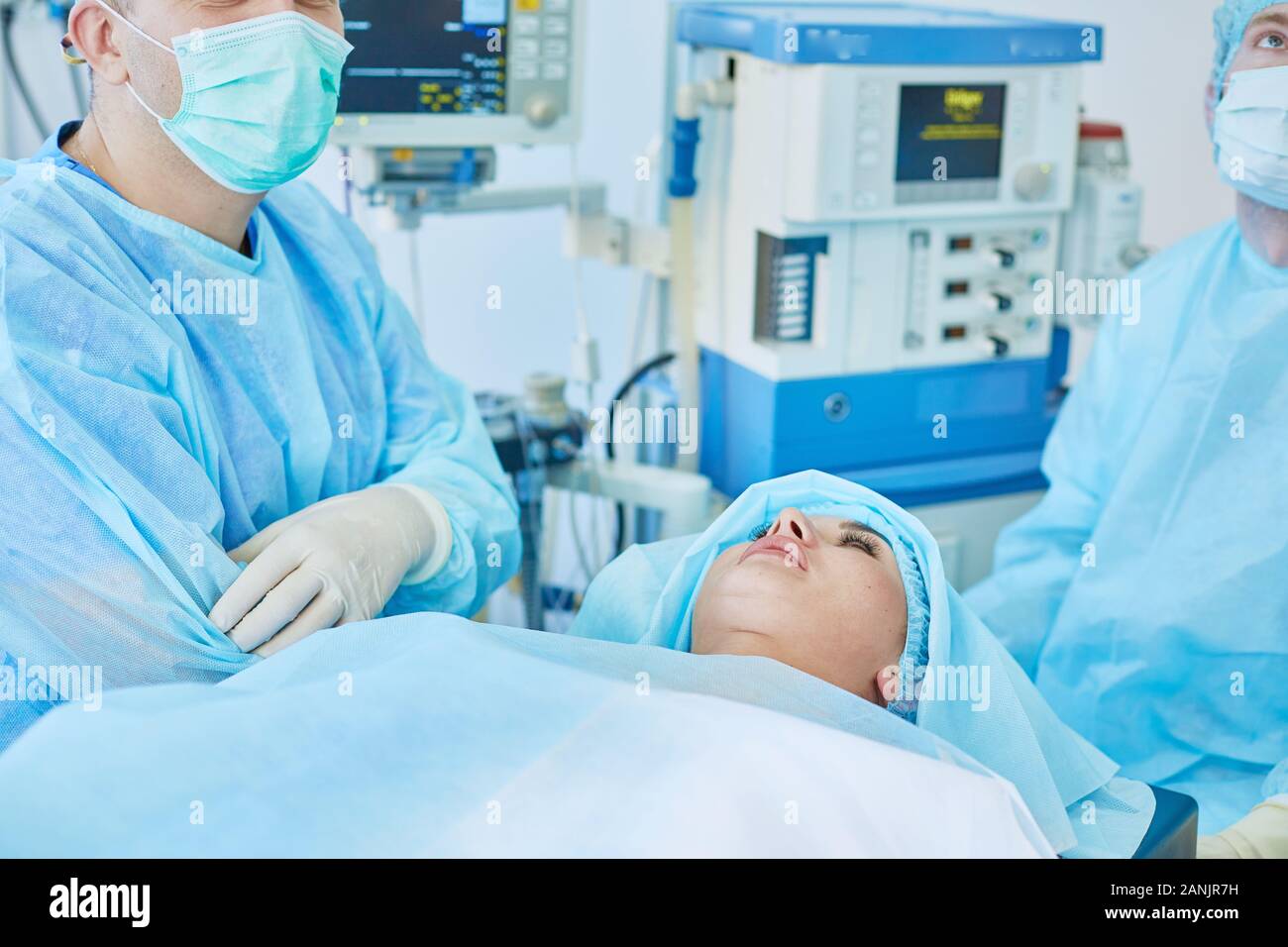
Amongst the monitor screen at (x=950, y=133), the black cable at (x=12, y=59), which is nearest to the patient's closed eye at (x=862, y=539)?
the monitor screen at (x=950, y=133)

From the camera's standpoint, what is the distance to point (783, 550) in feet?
4.66

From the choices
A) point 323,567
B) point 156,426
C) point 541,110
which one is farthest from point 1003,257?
point 156,426

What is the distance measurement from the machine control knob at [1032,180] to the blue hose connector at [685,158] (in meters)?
0.56

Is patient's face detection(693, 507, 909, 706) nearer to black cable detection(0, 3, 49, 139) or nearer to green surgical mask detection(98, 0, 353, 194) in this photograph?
green surgical mask detection(98, 0, 353, 194)

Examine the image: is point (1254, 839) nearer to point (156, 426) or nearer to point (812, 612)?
point (812, 612)

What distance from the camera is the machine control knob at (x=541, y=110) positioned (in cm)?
210

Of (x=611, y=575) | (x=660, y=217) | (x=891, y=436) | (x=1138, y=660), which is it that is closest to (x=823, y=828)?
(x=611, y=575)

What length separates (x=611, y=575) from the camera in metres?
1.53

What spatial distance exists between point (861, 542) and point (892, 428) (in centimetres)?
87

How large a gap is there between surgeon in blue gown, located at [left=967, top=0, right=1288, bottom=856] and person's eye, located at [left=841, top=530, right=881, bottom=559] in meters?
0.44

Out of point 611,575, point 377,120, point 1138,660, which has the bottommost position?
point 1138,660

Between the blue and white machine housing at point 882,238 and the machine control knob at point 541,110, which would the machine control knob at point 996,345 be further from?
the machine control knob at point 541,110
